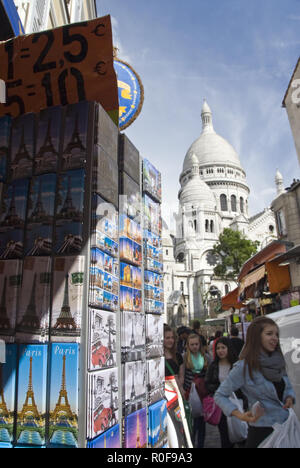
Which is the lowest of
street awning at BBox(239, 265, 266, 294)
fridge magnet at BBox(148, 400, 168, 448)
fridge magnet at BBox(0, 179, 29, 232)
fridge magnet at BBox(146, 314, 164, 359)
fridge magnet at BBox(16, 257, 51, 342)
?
fridge magnet at BBox(148, 400, 168, 448)

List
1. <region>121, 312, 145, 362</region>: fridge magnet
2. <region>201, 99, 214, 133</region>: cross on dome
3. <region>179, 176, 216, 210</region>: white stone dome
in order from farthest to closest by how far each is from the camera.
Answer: <region>201, 99, 214, 133</region>: cross on dome
<region>179, 176, 216, 210</region>: white stone dome
<region>121, 312, 145, 362</region>: fridge magnet

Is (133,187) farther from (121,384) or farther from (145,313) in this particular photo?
(121,384)

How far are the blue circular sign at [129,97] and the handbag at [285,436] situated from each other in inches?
167

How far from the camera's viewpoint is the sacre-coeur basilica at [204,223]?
49000 millimetres

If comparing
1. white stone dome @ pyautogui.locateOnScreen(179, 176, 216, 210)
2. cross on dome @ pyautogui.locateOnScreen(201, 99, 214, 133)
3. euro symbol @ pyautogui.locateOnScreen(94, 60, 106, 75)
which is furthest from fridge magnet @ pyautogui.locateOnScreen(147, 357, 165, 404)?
cross on dome @ pyautogui.locateOnScreen(201, 99, 214, 133)

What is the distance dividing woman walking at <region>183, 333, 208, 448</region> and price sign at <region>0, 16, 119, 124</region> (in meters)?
3.73

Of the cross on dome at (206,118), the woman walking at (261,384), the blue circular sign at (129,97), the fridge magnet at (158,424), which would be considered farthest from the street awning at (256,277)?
the cross on dome at (206,118)

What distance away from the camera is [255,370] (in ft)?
8.75

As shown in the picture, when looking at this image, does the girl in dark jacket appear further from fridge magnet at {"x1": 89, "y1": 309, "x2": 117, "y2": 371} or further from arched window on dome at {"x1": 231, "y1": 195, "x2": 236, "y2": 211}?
arched window on dome at {"x1": 231, "y1": 195, "x2": 236, "y2": 211}

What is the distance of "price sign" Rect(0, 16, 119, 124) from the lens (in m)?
2.91

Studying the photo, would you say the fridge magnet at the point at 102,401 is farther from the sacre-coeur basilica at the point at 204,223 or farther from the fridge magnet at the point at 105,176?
the sacre-coeur basilica at the point at 204,223

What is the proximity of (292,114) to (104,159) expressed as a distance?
9568mm

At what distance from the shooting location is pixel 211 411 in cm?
442

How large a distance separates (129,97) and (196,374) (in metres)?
4.40
